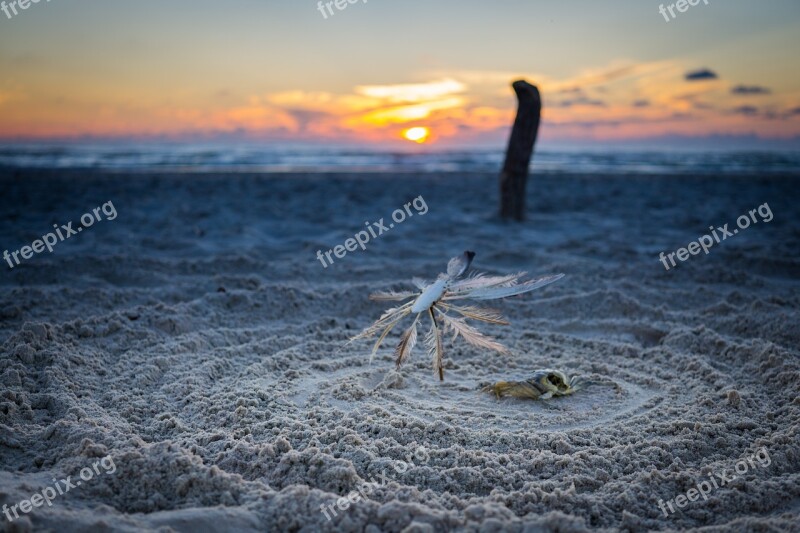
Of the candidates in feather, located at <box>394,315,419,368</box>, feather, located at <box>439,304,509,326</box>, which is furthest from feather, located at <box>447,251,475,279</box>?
feather, located at <box>394,315,419,368</box>

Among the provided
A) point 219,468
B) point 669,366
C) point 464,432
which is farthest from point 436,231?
point 219,468

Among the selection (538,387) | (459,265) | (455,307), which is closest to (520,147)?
(459,265)

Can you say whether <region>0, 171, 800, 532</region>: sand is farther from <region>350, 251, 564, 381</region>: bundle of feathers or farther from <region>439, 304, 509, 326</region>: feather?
<region>439, 304, 509, 326</region>: feather

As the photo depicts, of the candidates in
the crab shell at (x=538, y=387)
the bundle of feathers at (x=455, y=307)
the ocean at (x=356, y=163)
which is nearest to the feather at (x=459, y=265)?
the bundle of feathers at (x=455, y=307)

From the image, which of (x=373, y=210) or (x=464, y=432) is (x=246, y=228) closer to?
(x=373, y=210)

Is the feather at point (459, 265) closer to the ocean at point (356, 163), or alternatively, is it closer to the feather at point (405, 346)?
the feather at point (405, 346)

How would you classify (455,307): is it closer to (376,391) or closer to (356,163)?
(376,391)

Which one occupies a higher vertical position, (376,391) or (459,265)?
(459,265)
